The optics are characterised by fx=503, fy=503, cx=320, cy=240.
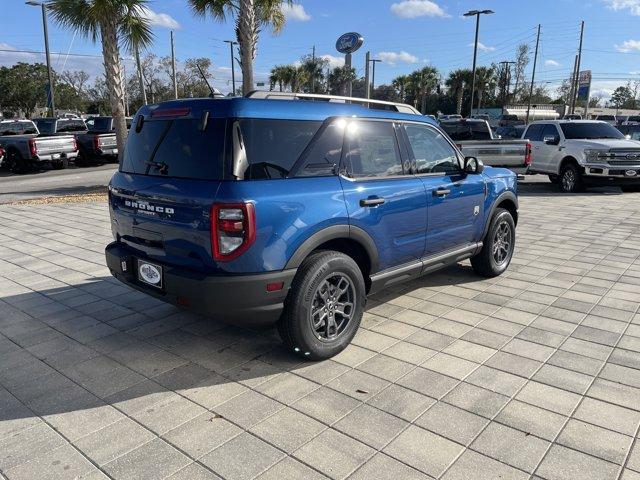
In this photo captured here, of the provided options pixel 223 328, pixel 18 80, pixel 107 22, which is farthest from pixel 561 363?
pixel 18 80

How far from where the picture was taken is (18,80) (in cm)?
5744

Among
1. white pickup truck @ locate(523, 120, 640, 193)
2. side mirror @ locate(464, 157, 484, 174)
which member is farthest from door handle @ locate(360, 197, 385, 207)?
white pickup truck @ locate(523, 120, 640, 193)

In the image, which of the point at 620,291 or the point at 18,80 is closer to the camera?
the point at 620,291

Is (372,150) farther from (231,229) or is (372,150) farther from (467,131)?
(467,131)

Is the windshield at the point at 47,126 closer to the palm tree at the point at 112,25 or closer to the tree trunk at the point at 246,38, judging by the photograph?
the palm tree at the point at 112,25

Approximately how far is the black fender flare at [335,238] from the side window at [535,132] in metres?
12.5

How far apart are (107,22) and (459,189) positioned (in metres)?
11.5

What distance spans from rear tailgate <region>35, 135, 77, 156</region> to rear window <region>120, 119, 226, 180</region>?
15466 millimetres

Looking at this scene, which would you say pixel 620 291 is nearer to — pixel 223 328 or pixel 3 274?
pixel 223 328

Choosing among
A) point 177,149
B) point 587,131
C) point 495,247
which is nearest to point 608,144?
point 587,131

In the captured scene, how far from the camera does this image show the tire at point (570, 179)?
1331 centimetres

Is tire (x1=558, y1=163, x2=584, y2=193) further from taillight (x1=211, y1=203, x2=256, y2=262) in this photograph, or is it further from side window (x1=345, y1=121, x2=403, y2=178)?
taillight (x1=211, y1=203, x2=256, y2=262)

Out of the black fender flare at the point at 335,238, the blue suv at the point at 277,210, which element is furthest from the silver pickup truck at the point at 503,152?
the black fender flare at the point at 335,238

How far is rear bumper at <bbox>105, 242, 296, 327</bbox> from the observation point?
3.16 meters
